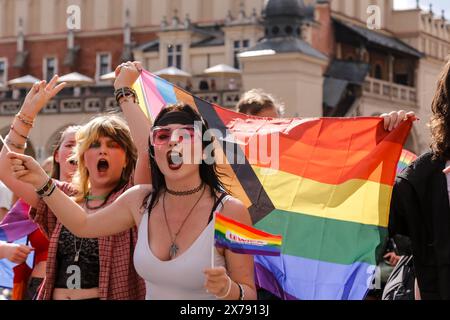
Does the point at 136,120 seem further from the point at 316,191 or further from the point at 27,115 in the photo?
the point at 316,191

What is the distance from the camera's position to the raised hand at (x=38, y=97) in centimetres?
500

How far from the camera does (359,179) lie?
509 cm

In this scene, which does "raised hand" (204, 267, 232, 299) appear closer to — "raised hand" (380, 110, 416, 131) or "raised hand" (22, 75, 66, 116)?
"raised hand" (380, 110, 416, 131)

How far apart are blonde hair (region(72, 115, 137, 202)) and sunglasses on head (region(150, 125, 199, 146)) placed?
0.88 m

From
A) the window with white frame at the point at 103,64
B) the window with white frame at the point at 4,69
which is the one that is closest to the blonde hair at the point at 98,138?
the window with white frame at the point at 103,64

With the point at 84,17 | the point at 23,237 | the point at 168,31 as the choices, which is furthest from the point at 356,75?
the point at 23,237

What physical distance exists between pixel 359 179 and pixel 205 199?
119 cm

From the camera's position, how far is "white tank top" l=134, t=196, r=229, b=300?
3.89m

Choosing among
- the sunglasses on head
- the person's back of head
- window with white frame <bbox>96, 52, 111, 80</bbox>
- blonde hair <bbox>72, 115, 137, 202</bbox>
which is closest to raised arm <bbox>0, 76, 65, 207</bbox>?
blonde hair <bbox>72, 115, 137, 202</bbox>

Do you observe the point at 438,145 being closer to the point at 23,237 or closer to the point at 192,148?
the point at 192,148

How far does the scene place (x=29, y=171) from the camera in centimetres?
430

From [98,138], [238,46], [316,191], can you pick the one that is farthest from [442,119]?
[238,46]

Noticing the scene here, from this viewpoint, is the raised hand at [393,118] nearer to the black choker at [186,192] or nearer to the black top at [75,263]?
the black choker at [186,192]

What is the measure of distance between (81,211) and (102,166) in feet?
2.40
